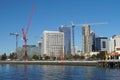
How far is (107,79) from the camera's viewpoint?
89562 millimetres

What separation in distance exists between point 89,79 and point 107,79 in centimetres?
502

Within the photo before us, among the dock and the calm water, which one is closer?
the calm water

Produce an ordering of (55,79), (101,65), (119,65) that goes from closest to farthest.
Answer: (55,79), (119,65), (101,65)

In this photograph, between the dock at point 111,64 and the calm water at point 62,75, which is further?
the dock at point 111,64

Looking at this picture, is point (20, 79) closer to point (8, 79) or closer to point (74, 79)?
point (8, 79)

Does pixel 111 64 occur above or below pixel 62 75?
above

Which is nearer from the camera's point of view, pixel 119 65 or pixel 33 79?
pixel 33 79

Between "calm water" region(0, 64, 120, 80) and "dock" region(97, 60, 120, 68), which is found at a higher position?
"dock" region(97, 60, 120, 68)

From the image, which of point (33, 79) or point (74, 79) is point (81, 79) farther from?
point (33, 79)

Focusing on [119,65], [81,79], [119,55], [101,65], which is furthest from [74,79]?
[119,55]

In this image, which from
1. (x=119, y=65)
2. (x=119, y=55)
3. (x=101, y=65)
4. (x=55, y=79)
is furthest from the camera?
(x=119, y=55)

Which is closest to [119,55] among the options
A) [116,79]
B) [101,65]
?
[101,65]

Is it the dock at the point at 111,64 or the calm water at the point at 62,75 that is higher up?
the dock at the point at 111,64

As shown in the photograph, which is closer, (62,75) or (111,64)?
(62,75)
